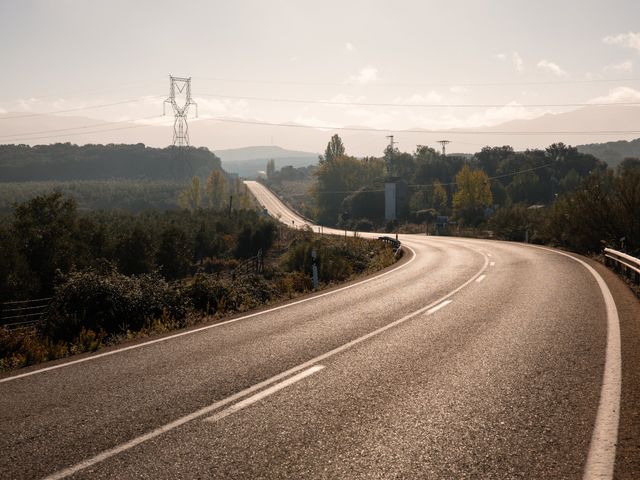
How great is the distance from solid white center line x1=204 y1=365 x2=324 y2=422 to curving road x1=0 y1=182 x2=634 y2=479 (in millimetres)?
24

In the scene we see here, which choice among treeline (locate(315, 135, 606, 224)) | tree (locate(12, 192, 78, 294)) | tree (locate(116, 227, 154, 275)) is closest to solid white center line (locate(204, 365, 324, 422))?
tree (locate(12, 192, 78, 294))

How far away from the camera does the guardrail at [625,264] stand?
14422 mm

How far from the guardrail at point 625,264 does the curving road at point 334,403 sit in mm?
4595

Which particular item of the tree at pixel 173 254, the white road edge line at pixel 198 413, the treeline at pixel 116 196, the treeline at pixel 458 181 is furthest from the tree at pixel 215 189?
the white road edge line at pixel 198 413

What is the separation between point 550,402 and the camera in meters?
5.66

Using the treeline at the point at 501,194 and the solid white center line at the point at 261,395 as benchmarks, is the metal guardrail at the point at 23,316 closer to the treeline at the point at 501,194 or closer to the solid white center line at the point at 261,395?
the solid white center line at the point at 261,395

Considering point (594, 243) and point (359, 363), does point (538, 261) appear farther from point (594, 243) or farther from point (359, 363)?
point (359, 363)

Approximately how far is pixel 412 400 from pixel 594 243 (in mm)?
24432

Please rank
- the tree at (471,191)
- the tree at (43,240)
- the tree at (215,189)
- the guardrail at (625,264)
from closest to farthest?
the guardrail at (625,264) → the tree at (43,240) → the tree at (471,191) → the tree at (215,189)

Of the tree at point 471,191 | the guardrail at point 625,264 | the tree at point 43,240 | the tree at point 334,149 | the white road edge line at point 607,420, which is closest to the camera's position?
the white road edge line at point 607,420

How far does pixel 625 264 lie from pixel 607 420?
12.5 metres

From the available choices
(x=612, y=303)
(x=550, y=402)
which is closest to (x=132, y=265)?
(x=612, y=303)

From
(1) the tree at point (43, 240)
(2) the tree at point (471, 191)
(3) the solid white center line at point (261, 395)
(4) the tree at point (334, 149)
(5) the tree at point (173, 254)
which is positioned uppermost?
(4) the tree at point (334, 149)

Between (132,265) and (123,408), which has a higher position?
(123,408)
